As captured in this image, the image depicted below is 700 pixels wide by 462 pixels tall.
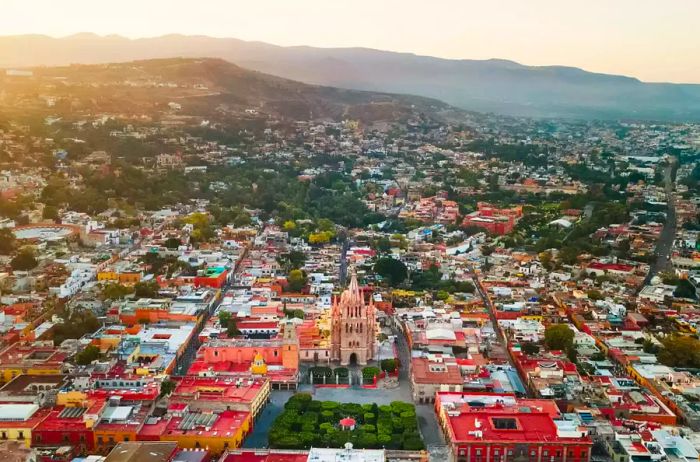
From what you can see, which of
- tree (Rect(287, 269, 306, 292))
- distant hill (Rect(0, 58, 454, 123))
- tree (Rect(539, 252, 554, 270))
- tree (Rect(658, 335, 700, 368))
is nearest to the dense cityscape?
tree (Rect(658, 335, 700, 368))

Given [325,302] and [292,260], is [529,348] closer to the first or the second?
[325,302]

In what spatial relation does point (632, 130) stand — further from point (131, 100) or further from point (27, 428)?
point (27, 428)

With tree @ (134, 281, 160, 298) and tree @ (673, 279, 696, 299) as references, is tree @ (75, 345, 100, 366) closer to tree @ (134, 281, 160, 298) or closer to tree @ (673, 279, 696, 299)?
tree @ (134, 281, 160, 298)

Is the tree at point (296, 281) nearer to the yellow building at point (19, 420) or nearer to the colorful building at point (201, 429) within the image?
the colorful building at point (201, 429)

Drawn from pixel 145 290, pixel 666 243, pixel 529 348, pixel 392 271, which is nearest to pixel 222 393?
pixel 529 348

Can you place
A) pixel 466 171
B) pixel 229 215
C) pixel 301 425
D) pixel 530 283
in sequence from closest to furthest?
pixel 301 425 → pixel 530 283 → pixel 229 215 → pixel 466 171

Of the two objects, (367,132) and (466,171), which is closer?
(466,171)

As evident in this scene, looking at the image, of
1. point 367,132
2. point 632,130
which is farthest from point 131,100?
point 632,130
